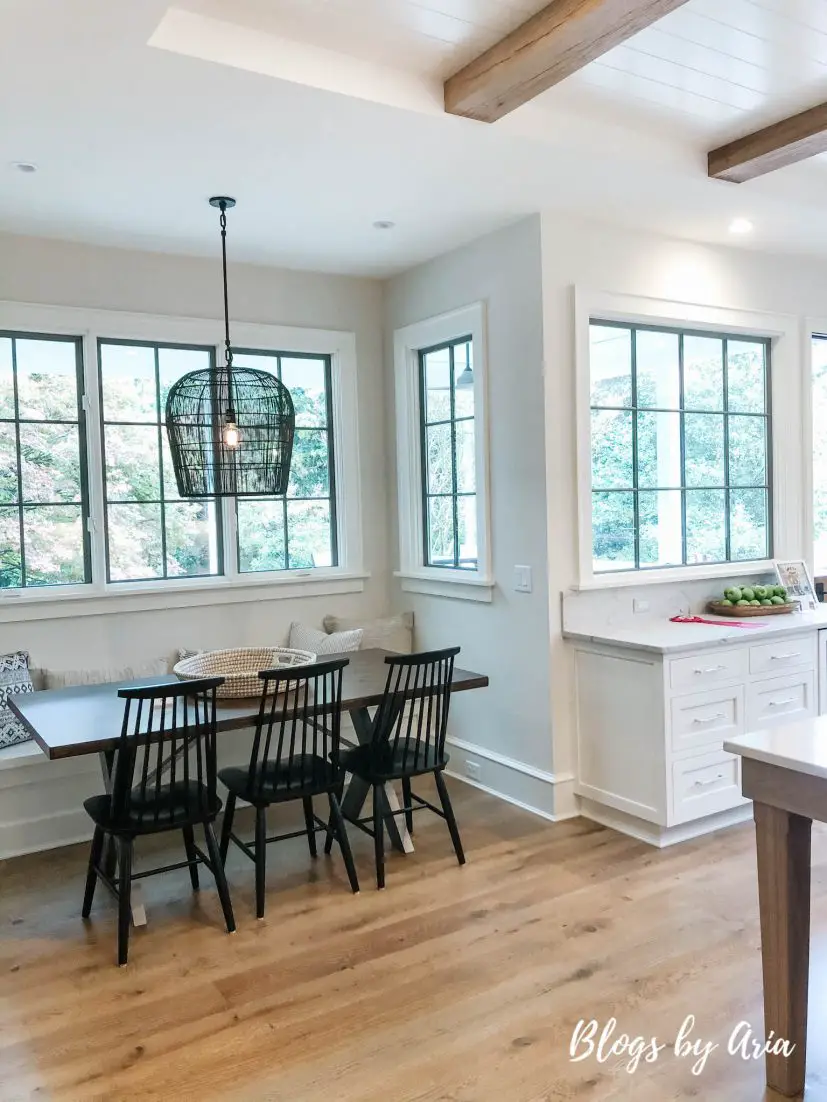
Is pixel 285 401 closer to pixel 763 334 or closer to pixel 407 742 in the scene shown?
pixel 407 742

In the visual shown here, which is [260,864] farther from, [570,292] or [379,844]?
[570,292]

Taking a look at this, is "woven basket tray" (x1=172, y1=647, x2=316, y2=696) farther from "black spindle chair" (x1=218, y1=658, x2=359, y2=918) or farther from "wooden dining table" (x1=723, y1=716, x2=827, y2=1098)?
"wooden dining table" (x1=723, y1=716, x2=827, y2=1098)

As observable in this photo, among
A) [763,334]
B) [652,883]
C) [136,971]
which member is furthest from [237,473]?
[763,334]

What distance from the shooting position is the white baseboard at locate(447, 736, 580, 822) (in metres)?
3.87

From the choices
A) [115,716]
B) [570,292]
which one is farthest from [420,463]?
[115,716]

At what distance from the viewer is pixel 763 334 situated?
14.9 feet

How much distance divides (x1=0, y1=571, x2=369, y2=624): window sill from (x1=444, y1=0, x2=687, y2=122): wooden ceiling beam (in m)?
2.50

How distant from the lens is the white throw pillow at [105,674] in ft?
12.6

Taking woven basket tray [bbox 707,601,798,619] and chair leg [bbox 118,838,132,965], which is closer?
chair leg [bbox 118,838,132,965]

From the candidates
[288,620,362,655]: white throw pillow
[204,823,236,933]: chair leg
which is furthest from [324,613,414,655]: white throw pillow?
[204,823,236,933]: chair leg

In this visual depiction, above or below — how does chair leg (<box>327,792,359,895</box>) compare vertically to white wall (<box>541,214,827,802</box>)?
below

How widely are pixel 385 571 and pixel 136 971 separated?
2.64 m

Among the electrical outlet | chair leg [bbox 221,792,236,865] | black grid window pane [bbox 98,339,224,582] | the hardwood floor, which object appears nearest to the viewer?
the hardwood floor

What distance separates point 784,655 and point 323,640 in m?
2.17
